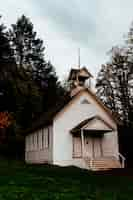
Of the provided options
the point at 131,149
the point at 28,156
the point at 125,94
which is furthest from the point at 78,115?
the point at 125,94

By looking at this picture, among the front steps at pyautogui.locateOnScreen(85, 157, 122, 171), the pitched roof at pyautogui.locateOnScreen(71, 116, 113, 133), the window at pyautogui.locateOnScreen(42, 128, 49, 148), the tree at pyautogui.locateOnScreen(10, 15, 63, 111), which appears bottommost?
the front steps at pyautogui.locateOnScreen(85, 157, 122, 171)

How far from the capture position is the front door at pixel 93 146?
3049 cm

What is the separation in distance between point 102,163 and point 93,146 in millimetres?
2116

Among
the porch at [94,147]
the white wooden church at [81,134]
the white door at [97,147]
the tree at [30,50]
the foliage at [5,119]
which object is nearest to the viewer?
the porch at [94,147]

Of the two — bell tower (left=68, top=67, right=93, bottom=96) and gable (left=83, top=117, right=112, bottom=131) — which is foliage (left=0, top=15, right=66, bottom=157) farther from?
gable (left=83, top=117, right=112, bottom=131)

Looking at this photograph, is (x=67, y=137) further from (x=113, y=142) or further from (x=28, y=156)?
(x=28, y=156)

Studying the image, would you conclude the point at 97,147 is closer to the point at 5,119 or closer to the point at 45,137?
the point at 45,137

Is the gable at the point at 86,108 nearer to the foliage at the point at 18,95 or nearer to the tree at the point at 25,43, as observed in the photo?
the foliage at the point at 18,95

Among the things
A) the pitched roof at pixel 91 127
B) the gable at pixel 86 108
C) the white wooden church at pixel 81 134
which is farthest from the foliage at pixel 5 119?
the pitched roof at pixel 91 127

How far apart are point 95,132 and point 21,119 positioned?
1984 cm

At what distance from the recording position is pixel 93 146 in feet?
101

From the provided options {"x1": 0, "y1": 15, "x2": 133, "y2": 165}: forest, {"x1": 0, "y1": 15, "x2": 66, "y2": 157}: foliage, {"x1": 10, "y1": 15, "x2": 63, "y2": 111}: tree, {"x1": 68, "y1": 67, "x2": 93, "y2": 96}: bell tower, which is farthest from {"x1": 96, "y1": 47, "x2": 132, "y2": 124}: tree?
{"x1": 10, "y1": 15, "x2": 63, "y2": 111}: tree

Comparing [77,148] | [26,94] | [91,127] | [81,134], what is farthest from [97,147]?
[26,94]

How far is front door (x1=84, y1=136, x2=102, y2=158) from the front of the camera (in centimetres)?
3049
